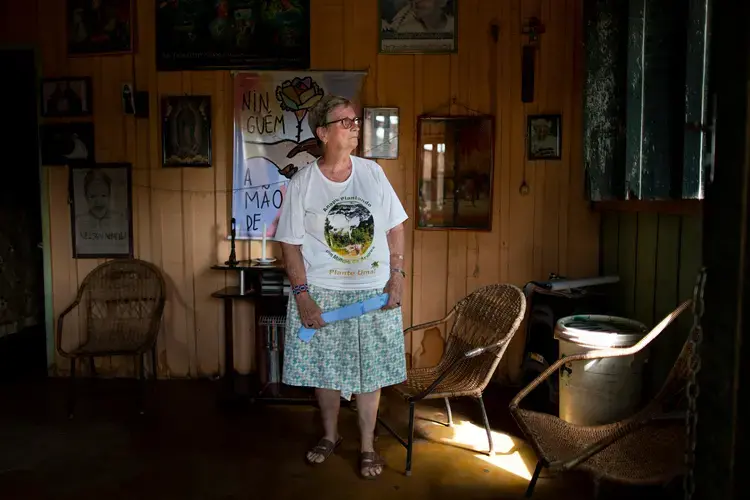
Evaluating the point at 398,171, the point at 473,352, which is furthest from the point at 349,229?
the point at 398,171

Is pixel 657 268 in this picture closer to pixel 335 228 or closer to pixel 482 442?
pixel 482 442

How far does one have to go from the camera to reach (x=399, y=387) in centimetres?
295

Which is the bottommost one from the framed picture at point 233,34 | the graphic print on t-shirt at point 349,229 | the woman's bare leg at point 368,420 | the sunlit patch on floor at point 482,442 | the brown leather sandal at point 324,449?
the sunlit patch on floor at point 482,442

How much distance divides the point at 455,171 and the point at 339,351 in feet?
5.62

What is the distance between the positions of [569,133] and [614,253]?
812 millimetres

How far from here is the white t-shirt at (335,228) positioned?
2.63 meters

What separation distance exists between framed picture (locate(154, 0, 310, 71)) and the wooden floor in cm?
213

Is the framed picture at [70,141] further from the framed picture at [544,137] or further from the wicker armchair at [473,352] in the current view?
the framed picture at [544,137]

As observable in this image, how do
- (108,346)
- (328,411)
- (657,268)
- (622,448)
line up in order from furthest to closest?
(108,346) → (657,268) → (328,411) → (622,448)

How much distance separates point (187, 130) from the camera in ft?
13.2

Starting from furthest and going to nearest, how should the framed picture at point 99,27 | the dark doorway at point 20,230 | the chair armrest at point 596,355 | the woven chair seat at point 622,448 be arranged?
the dark doorway at point 20,230
the framed picture at point 99,27
the chair armrest at point 596,355
the woven chair seat at point 622,448

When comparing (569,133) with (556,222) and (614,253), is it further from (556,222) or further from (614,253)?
(614,253)

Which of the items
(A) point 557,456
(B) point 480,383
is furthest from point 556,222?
(A) point 557,456

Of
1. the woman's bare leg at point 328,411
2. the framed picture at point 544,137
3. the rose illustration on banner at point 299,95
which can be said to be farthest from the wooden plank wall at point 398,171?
the woman's bare leg at point 328,411
